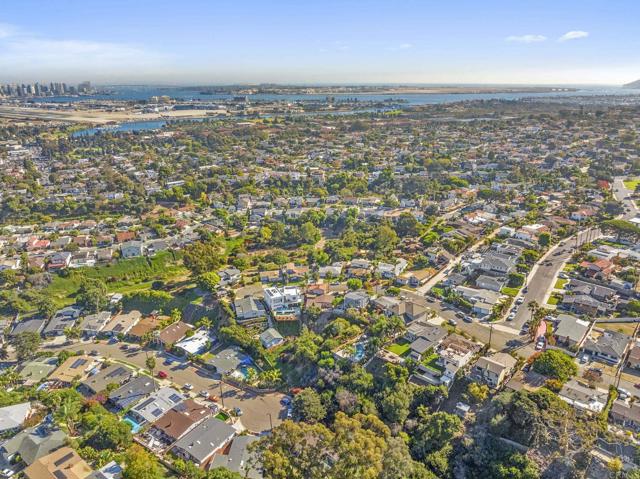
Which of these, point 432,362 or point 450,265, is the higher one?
point 450,265

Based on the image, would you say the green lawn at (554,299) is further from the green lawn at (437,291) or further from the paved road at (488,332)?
the green lawn at (437,291)

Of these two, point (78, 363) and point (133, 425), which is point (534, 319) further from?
point (78, 363)

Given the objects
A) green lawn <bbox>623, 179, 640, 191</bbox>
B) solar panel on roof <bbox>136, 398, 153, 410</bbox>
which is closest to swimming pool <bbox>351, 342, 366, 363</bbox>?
solar panel on roof <bbox>136, 398, 153, 410</bbox>

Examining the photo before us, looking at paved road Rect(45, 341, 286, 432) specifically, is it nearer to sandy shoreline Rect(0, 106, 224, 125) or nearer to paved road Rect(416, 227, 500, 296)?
paved road Rect(416, 227, 500, 296)

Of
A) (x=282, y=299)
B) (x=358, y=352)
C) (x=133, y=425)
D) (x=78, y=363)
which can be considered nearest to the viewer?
(x=133, y=425)

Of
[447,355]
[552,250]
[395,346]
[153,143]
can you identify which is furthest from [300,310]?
Answer: [153,143]

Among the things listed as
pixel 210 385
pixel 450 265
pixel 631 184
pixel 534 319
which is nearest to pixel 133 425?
pixel 210 385

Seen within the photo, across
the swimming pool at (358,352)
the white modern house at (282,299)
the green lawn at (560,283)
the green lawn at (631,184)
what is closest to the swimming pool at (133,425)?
the white modern house at (282,299)
